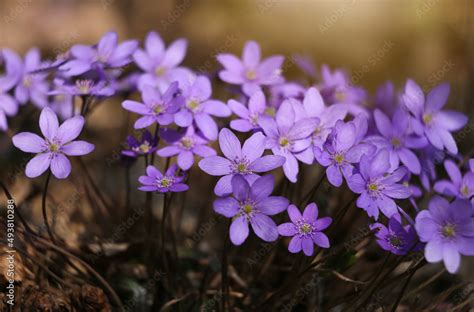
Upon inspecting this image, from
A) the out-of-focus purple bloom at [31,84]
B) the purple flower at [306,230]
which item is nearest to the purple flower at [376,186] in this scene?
the purple flower at [306,230]

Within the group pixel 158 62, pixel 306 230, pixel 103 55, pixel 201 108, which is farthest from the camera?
pixel 158 62

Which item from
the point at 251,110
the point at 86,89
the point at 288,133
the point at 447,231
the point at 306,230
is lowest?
the point at 447,231

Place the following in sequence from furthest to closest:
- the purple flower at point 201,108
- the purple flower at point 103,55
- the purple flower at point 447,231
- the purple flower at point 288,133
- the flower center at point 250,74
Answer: the flower center at point 250,74 → the purple flower at point 103,55 → the purple flower at point 201,108 → the purple flower at point 288,133 → the purple flower at point 447,231

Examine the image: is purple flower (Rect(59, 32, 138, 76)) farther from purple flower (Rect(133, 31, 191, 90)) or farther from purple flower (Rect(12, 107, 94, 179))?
purple flower (Rect(12, 107, 94, 179))

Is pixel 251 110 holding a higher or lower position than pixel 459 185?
higher

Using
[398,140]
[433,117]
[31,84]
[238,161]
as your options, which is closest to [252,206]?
[238,161]

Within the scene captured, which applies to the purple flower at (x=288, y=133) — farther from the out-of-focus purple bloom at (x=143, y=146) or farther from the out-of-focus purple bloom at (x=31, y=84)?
the out-of-focus purple bloom at (x=31, y=84)

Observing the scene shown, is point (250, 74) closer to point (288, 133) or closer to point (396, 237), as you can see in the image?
point (288, 133)
